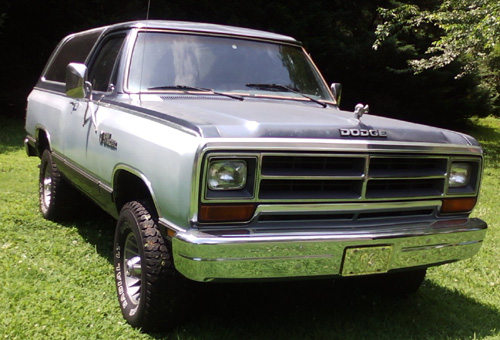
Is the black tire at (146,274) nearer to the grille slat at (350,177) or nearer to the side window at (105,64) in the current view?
the grille slat at (350,177)

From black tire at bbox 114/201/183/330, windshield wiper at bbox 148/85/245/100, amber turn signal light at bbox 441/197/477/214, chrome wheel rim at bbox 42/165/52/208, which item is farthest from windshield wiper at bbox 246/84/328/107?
chrome wheel rim at bbox 42/165/52/208

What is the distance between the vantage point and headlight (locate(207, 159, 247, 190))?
2531 mm

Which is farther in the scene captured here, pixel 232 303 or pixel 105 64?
pixel 105 64

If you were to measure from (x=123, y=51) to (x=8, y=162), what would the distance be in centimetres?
594

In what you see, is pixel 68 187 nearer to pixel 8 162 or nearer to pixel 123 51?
pixel 123 51

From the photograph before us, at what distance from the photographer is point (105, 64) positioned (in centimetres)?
424

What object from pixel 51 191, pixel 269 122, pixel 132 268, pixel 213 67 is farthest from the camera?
pixel 51 191

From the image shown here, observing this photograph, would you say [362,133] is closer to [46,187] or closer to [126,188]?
[126,188]

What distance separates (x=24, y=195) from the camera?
6352mm

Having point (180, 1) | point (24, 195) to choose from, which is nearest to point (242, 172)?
point (24, 195)

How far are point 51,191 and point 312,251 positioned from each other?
3.33 meters

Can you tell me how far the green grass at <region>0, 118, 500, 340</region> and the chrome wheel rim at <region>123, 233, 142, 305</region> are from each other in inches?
7.7

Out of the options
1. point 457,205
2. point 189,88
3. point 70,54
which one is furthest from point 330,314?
point 70,54

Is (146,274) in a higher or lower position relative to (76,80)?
lower
